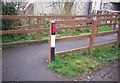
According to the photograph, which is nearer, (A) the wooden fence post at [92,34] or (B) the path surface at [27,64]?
(B) the path surface at [27,64]

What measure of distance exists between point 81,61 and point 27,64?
1.58 meters

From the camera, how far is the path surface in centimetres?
523

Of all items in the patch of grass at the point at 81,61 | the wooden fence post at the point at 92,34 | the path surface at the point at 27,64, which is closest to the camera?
the path surface at the point at 27,64

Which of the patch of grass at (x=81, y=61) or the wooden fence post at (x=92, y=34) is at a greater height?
the wooden fence post at (x=92, y=34)

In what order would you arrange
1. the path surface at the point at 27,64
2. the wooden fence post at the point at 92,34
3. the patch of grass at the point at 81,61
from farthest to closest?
the wooden fence post at the point at 92,34, the patch of grass at the point at 81,61, the path surface at the point at 27,64

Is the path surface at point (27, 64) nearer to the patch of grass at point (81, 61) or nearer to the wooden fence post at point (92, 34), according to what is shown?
the patch of grass at point (81, 61)

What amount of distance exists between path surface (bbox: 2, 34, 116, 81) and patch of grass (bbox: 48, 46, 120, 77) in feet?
0.92

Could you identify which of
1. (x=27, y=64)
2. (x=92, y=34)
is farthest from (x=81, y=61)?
(x=27, y=64)

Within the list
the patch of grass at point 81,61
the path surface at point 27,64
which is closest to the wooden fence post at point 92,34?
the patch of grass at point 81,61

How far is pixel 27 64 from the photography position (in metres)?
6.05

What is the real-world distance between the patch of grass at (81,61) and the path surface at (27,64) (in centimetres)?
28

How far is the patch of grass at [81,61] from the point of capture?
576 cm

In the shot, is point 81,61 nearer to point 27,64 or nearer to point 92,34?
point 92,34

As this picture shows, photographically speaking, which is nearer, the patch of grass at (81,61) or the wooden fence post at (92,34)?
the patch of grass at (81,61)
